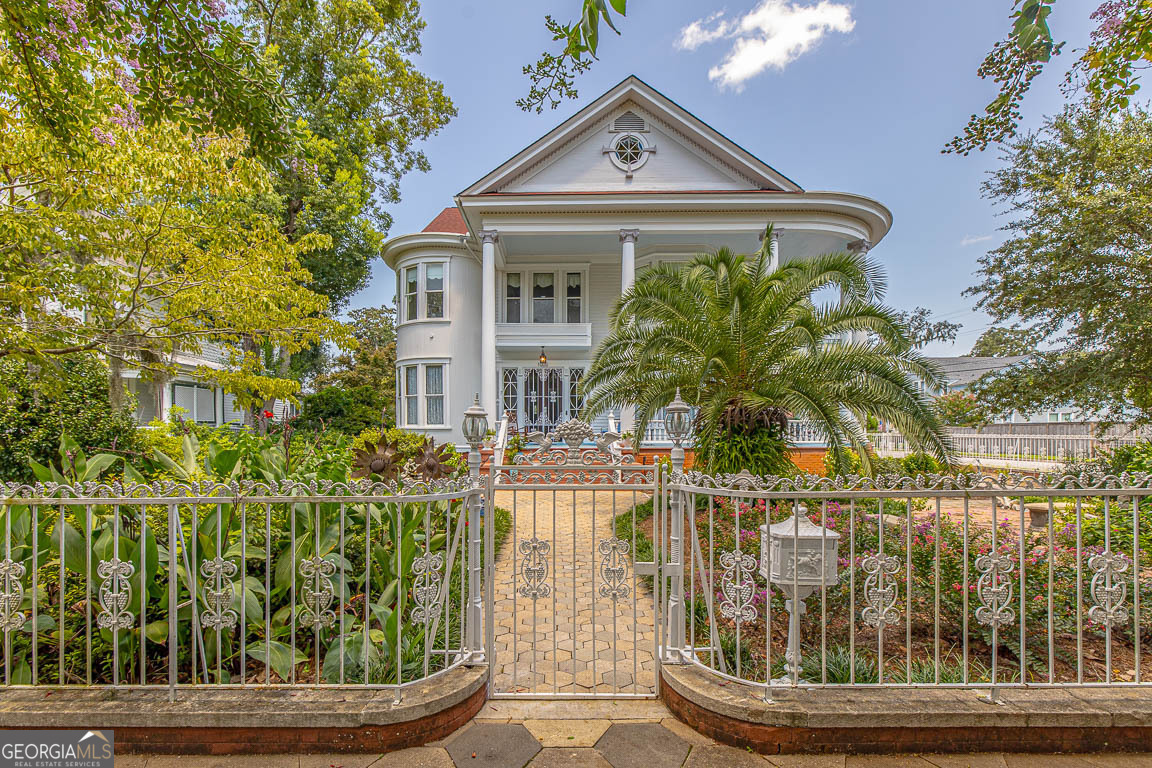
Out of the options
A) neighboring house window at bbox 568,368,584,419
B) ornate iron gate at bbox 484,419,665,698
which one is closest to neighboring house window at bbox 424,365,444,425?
neighboring house window at bbox 568,368,584,419

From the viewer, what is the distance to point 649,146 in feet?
48.5

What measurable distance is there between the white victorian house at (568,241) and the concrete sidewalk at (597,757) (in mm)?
10389

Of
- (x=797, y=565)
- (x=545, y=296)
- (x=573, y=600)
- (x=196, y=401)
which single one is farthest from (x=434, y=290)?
(x=196, y=401)

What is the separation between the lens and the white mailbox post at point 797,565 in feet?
10.0

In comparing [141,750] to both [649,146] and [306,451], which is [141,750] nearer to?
[306,451]

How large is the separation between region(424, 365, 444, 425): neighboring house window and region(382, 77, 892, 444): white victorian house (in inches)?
1.3

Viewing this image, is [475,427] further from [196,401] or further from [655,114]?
[196,401]

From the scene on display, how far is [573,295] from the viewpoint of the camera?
16359mm

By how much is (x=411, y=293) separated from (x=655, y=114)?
8.90m

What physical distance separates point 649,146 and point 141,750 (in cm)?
1543

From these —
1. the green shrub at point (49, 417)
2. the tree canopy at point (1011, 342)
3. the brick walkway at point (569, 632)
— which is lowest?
the brick walkway at point (569, 632)

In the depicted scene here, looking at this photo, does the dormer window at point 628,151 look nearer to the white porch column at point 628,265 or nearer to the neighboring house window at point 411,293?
the white porch column at point 628,265

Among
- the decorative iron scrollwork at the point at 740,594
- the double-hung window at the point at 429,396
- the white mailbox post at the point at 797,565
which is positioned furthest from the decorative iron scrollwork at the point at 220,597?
the double-hung window at the point at 429,396

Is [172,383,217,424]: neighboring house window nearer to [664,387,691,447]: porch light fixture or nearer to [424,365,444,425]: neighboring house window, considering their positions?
[424,365,444,425]: neighboring house window
